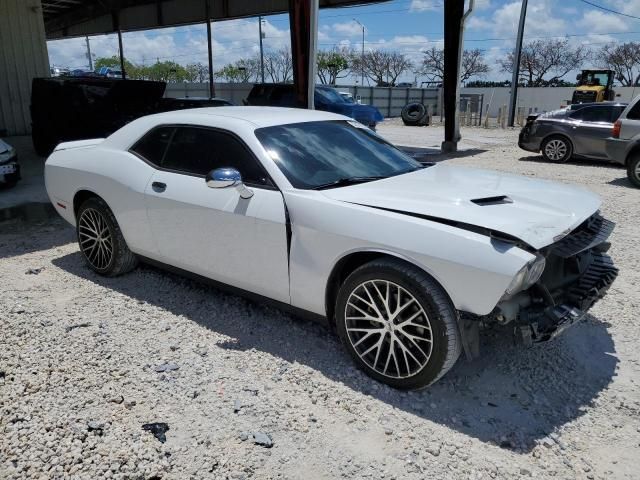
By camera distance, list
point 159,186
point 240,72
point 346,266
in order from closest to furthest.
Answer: point 346,266
point 159,186
point 240,72

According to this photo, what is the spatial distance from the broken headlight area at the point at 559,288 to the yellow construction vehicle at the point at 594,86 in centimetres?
2529

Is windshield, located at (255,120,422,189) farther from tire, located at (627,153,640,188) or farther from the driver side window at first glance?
tire, located at (627,153,640,188)

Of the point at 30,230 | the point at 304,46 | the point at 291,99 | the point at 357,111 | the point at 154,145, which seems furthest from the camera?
the point at 357,111

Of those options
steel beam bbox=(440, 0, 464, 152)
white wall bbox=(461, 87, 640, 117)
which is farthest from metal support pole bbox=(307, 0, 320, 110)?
white wall bbox=(461, 87, 640, 117)

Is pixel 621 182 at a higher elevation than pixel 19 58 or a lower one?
lower

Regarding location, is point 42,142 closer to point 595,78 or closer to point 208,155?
point 208,155

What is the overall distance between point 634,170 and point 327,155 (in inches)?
304

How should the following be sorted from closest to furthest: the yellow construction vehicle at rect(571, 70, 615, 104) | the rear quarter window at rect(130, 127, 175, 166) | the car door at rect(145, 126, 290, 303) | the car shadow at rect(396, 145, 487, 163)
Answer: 1. the car door at rect(145, 126, 290, 303)
2. the rear quarter window at rect(130, 127, 175, 166)
3. the car shadow at rect(396, 145, 487, 163)
4. the yellow construction vehicle at rect(571, 70, 615, 104)

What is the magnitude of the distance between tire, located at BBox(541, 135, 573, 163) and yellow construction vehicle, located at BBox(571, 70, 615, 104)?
14900mm

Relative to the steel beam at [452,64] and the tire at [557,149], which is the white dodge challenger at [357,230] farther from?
the steel beam at [452,64]

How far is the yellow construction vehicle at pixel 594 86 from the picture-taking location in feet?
82.6

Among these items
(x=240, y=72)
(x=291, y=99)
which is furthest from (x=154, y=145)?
(x=240, y=72)

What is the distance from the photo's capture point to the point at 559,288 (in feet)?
9.80

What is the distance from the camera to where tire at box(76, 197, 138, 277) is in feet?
14.6
